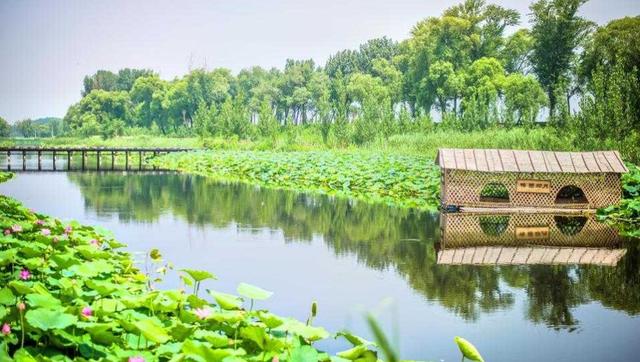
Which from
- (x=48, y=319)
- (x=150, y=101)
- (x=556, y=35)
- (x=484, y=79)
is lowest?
(x=48, y=319)

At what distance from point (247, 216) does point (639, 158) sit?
8450 mm

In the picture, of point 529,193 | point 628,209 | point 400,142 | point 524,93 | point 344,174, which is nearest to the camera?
point 628,209

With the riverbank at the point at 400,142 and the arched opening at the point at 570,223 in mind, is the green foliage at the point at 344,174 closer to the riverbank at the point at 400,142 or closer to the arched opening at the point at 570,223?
the arched opening at the point at 570,223

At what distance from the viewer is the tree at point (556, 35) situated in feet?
81.9

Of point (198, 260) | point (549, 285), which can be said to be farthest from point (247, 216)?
point (549, 285)

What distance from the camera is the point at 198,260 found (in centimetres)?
621

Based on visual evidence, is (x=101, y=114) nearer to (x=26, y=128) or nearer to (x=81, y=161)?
(x=26, y=128)

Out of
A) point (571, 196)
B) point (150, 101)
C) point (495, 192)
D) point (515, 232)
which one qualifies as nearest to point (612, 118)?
point (571, 196)

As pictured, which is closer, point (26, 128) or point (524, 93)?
point (524, 93)

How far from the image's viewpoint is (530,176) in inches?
430

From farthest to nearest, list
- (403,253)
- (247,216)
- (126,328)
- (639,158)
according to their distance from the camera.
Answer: (639,158)
(247,216)
(403,253)
(126,328)

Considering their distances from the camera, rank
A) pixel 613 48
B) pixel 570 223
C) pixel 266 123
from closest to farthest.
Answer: pixel 570 223, pixel 613 48, pixel 266 123

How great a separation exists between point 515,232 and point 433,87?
77.4 feet

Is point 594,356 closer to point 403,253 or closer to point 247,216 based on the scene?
point 403,253
